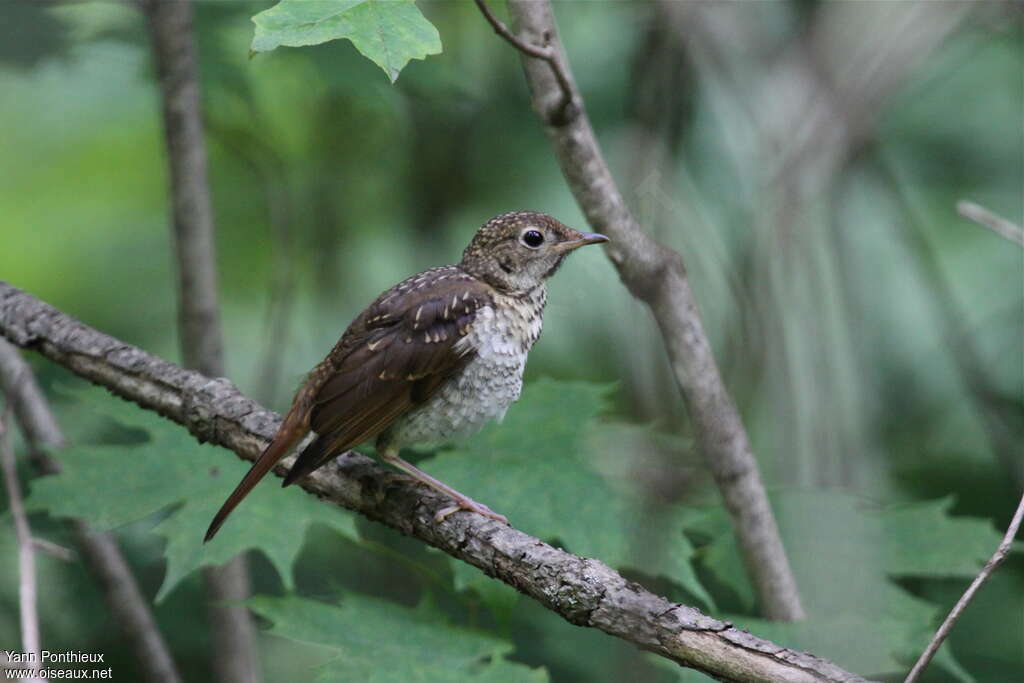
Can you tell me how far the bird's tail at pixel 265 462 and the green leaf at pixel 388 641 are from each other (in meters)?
0.31

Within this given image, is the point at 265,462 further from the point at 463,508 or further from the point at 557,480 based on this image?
the point at 557,480

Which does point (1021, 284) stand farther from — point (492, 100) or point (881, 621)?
point (881, 621)

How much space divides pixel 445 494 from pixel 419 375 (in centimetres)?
37

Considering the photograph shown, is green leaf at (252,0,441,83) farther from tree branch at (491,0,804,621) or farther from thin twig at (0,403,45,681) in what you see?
thin twig at (0,403,45,681)

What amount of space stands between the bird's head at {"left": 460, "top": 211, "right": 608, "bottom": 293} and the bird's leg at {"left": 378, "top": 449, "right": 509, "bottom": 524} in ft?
2.33

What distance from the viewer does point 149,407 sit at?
3.27 metres

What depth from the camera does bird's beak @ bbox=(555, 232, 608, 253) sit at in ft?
11.6

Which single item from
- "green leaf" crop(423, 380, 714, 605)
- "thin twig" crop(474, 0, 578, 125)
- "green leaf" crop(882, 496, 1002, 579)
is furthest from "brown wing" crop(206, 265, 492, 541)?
"green leaf" crop(882, 496, 1002, 579)

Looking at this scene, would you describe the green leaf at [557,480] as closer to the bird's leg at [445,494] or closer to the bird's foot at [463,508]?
the bird's leg at [445,494]

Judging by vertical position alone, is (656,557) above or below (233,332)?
below

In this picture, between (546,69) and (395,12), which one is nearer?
(395,12)

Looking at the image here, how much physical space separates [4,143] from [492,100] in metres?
3.16

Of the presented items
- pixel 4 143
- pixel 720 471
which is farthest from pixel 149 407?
pixel 4 143

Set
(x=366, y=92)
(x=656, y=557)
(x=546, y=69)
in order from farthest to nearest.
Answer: (x=366, y=92) < (x=546, y=69) < (x=656, y=557)
